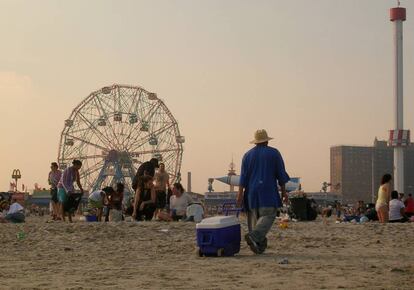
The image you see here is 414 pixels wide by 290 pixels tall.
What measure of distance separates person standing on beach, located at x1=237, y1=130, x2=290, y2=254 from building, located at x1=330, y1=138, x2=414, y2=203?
562 feet

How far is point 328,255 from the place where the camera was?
26.7 ft

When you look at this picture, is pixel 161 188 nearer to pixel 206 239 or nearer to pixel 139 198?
pixel 139 198

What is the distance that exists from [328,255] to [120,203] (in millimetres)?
8855

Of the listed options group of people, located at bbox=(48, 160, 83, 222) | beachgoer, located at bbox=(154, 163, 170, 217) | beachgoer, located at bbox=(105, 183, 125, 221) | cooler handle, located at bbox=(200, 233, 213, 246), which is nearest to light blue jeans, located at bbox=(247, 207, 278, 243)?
cooler handle, located at bbox=(200, 233, 213, 246)

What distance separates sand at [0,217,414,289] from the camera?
5770mm

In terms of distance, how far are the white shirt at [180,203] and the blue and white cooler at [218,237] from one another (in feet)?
25.1

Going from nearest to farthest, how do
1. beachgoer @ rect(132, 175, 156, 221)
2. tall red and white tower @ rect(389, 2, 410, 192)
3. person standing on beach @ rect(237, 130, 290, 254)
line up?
person standing on beach @ rect(237, 130, 290, 254) < beachgoer @ rect(132, 175, 156, 221) < tall red and white tower @ rect(389, 2, 410, 192)

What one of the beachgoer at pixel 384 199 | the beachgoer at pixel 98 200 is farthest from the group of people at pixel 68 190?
the beachgoer at pixel 384 199

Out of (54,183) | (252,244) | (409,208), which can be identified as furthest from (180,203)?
(252,244)

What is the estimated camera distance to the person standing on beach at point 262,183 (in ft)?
28.1

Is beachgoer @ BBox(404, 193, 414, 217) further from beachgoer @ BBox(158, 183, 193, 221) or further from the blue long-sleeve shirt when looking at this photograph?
the blue long-sleeve shirt

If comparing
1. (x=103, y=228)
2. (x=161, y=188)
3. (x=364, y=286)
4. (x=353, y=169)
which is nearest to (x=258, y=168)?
(x=364, y=286)

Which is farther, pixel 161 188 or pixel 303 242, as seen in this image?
pixel 161 188

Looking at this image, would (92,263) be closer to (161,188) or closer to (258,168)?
(258,168)
